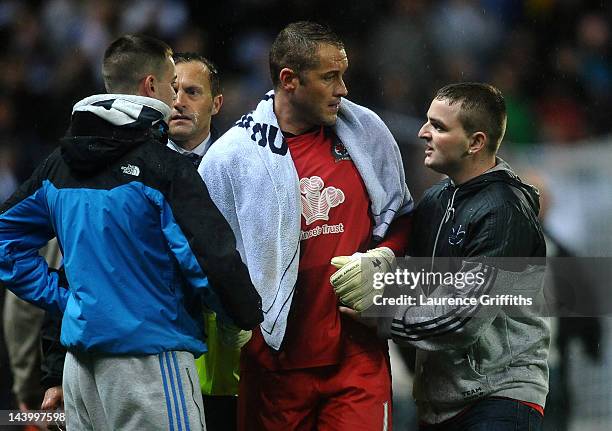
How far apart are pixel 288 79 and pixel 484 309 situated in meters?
0.91

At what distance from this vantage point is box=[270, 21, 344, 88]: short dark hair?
3.31 m

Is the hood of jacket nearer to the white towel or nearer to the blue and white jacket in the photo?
the blue and white jacket

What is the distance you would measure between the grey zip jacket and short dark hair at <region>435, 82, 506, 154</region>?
0.11m

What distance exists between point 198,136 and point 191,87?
0.17m

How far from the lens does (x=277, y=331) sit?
3236mm

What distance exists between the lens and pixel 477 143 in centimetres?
327

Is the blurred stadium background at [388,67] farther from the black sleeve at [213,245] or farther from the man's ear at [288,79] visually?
the black sleeve at [213,245]

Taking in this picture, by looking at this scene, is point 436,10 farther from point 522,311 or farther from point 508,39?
point 522,311

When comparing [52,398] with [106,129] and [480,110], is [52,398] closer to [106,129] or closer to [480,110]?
[106,129]

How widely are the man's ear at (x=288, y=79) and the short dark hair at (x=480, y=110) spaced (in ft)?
1.47

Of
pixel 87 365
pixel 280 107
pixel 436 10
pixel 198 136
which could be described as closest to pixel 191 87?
pixel 198 136

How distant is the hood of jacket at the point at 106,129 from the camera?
288 cm

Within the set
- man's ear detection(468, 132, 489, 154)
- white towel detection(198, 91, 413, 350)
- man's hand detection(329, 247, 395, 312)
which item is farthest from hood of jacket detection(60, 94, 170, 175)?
man's ear detection(468, 132, 489, 154)

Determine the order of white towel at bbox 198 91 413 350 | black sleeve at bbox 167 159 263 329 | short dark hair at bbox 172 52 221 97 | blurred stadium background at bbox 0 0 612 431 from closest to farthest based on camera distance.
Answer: black sleeve at bbox 167 159 263 329 → white towel at bbox 198 91 413 350 → short dark hair at bbox 172 52 221 97 → blurred stadium background at bbox 0 0 612 431
